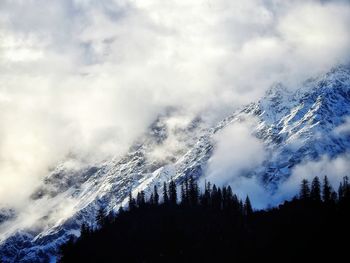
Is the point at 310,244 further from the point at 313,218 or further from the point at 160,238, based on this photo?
the point at 160,238

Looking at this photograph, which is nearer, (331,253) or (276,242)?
(331,253)

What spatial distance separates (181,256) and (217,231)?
1744 cm

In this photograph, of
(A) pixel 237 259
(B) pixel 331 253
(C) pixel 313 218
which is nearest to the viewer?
(B) pixel 331 253

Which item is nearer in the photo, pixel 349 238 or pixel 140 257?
pixel 349 238

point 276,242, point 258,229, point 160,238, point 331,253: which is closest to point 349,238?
point 331,253

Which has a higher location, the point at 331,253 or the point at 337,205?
the point at 337,205

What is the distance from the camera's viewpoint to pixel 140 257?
623 feet

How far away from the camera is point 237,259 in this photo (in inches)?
7052

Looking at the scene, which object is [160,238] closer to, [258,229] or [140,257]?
[140,257]

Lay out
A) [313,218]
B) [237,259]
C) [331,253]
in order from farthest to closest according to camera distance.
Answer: [313,218]
[237,259]
[331,253]

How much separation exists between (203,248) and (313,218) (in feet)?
102

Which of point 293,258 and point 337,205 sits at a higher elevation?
point 337,205

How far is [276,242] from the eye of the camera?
599 feet

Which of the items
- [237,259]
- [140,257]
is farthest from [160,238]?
[237,259]
